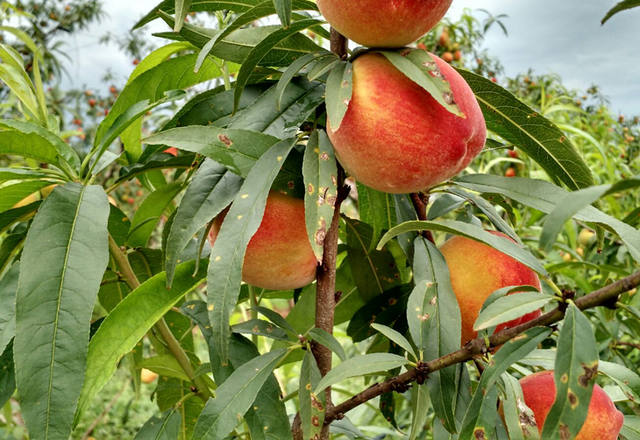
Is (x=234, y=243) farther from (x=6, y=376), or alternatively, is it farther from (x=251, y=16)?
(x=6, y=376)

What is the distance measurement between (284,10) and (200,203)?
6.8 inches

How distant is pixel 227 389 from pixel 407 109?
28cm

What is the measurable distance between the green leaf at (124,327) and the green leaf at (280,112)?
16 cm

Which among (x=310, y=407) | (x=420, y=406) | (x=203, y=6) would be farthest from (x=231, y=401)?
(x=203, y=6)

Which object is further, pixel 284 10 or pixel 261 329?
pixel 261 329

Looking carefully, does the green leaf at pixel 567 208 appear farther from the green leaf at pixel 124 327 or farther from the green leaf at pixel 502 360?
the green leaf at pixel 124 327

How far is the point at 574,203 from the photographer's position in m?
0.30

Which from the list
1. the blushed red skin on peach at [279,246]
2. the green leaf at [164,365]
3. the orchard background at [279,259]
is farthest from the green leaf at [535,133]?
the green leaf at [164,365]

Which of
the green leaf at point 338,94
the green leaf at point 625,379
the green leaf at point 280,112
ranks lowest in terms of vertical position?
the green leaf at point 625,379

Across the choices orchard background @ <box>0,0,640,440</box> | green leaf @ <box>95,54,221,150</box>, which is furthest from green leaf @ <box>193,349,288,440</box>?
green leaf @ <box>95,54,221,150</box>

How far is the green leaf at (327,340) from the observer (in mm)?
500

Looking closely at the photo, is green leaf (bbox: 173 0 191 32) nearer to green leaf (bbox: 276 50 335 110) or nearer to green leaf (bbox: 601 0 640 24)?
green leaf (bbox: 276 50 335 110)

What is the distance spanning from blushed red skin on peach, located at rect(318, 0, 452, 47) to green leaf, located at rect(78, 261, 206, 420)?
275 mm

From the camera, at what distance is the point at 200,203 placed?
49 centimetres
